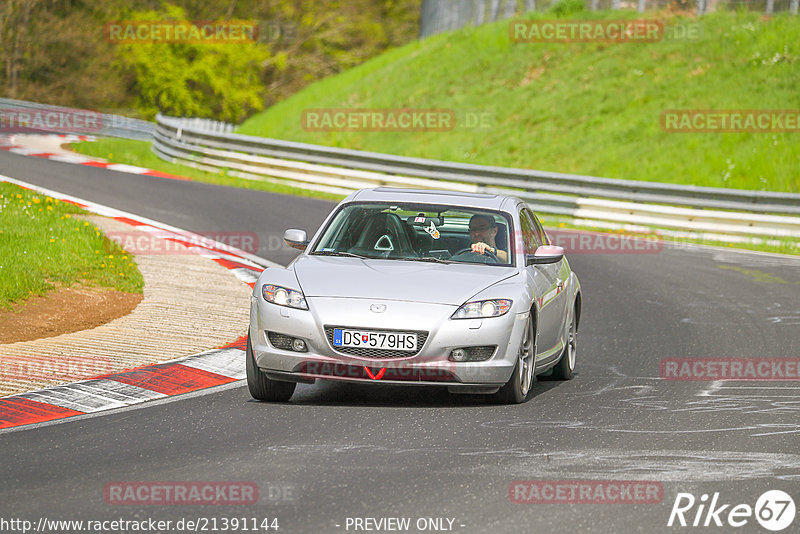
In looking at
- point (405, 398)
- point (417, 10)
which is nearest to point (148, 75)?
point (417, 10)

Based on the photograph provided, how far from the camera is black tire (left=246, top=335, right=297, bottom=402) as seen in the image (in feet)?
26.9

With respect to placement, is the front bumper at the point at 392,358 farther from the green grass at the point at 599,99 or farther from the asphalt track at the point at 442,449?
the green grass at the point at 599,99

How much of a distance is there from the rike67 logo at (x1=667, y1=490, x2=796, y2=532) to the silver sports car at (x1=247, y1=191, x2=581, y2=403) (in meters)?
2.35

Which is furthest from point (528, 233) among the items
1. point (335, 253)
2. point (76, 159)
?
point (76, 159)

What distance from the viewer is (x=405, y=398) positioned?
8500 mm

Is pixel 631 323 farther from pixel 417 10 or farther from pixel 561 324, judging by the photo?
pixel 417 10

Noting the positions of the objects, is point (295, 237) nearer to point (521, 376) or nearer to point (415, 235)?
point (415, 235)

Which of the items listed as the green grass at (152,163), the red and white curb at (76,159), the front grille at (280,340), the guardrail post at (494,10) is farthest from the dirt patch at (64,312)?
the guardrail post at (494,10)

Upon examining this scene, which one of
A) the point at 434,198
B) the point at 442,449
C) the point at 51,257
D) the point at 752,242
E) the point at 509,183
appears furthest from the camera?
the point at 509,183

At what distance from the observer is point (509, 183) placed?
24.4 meters

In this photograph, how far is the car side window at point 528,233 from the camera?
9453 mm

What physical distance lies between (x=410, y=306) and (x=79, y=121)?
3403 cm

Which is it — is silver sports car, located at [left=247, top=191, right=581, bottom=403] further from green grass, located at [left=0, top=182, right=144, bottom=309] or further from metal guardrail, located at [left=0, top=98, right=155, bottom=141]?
metal guardrail, located at [left=0, top=98, right=155, bottom=141]

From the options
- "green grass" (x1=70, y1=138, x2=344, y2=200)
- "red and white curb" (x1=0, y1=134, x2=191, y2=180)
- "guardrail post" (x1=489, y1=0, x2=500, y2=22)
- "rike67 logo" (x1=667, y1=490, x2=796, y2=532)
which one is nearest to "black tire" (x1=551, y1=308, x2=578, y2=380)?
"rike67 logo" (x1=667, y1=490, x2=796, y2=532)
